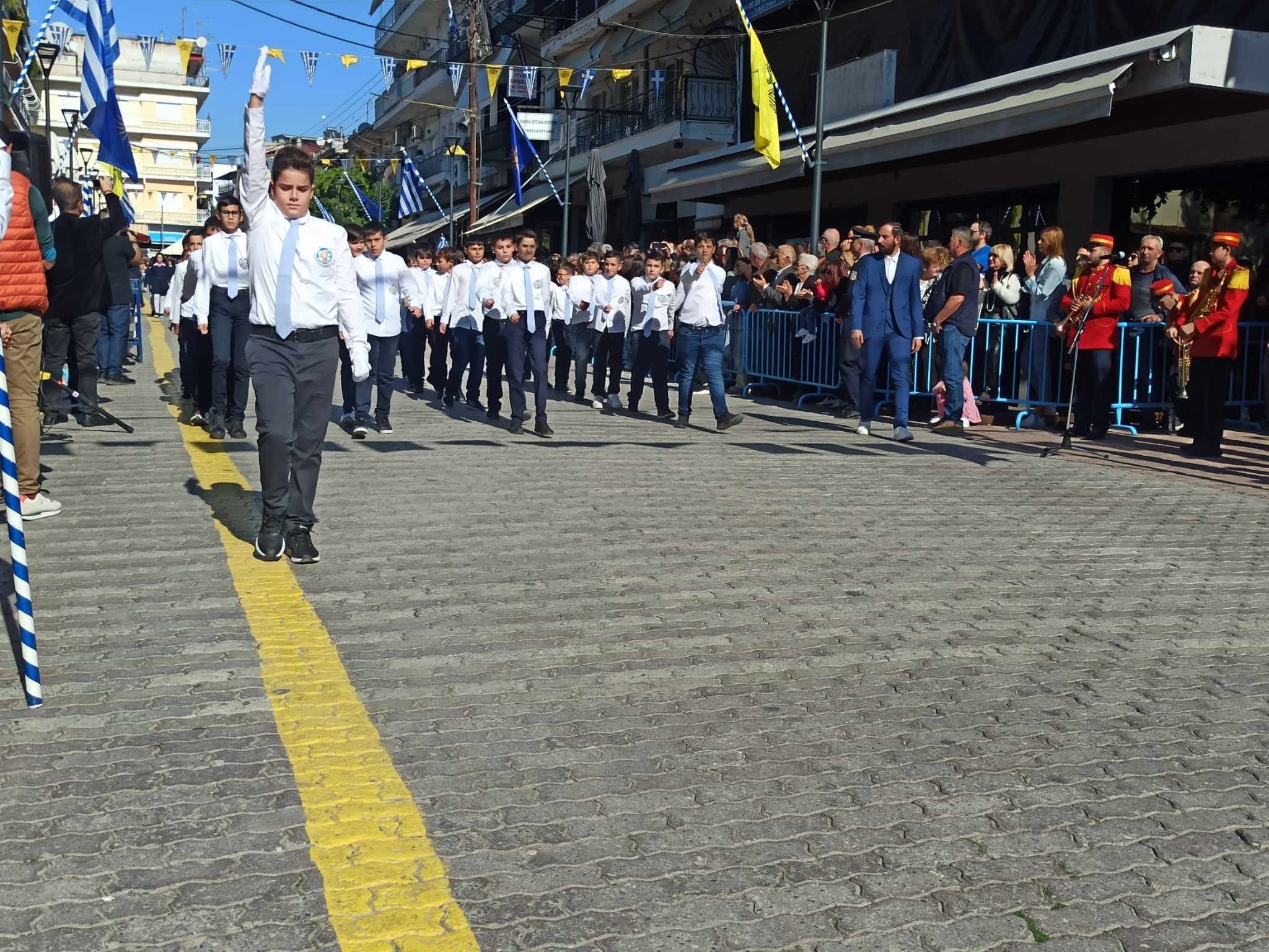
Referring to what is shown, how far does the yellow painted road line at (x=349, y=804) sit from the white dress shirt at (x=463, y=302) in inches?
333

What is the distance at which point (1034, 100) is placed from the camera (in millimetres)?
14547

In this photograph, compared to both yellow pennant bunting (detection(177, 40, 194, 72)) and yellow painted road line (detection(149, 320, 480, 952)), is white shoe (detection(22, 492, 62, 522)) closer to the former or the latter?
yellow painted road line (detection(149, 320, 480, 952))

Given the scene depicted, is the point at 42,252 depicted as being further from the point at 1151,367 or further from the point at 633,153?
the point at 633,153

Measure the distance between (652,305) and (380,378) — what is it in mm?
3589

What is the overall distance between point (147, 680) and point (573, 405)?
37.5 feet

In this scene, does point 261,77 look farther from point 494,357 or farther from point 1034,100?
point 1034,100

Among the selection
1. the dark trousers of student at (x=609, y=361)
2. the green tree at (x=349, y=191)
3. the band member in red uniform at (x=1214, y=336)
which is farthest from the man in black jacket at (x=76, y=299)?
the green tree at (x=349, y=191)

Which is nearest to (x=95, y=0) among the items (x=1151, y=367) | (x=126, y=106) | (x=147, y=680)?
(x=1151, y=367)

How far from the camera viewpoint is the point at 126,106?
9819 cm

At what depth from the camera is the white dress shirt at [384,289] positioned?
1253cm

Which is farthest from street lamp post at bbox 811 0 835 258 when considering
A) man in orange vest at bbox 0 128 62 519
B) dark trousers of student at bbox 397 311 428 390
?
man in orange vest at bbox 0 128 62 519

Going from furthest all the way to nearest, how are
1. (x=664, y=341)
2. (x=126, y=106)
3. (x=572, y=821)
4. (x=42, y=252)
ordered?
(x=126, y=106) < (x=664, y=341) < (x=42, y=252) < (x=572, y=821)

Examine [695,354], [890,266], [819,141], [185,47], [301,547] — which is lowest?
[301,547]

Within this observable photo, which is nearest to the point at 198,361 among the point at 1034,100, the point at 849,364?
the point at 849,364
